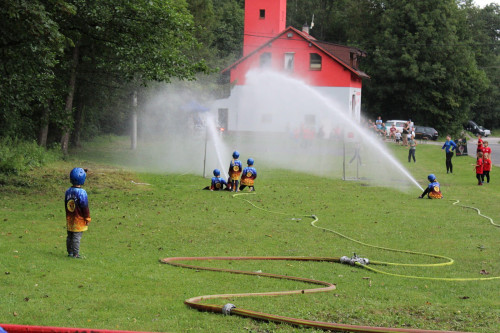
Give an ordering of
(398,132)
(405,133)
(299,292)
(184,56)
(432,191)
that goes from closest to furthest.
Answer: (299,292) → (432,191) → (184,56) → (405,133) → (398,132)

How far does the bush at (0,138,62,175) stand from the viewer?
24.6 meters

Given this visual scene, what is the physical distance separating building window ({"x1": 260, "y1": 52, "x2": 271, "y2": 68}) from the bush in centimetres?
3192

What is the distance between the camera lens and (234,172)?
23.5m

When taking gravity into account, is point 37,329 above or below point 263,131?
below

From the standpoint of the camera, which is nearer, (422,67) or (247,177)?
(247,177)

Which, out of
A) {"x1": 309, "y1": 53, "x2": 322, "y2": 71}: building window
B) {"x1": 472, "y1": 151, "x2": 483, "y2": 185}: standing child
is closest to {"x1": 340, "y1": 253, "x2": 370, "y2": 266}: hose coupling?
{"x1": 472, "y1": 151, "x2": 483, "y2": 185}: standing child

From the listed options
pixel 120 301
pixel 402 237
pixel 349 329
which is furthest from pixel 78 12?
pixel 349 329

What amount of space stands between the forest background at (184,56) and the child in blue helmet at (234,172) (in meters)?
4.57

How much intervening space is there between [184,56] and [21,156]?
842 centimetres

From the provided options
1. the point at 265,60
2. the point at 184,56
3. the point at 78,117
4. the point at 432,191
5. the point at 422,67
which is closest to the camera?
the point at 432,191

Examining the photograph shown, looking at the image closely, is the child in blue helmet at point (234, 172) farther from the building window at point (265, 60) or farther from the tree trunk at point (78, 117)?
the building window at point (265, 60)

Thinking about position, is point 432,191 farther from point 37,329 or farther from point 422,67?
point 422,67

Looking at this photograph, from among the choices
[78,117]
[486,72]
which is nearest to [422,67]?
[486,72]

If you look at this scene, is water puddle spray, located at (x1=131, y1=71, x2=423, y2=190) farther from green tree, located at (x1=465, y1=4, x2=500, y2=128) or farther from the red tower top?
green tree, located at (x1=465, y1=4, x2=500, y2=128)
